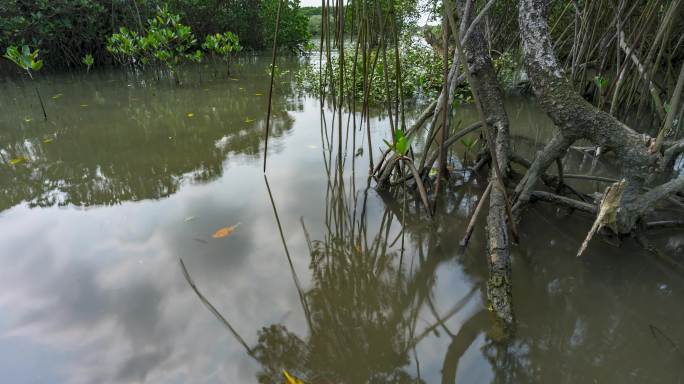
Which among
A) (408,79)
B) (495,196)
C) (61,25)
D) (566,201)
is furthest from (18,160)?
(61,25)

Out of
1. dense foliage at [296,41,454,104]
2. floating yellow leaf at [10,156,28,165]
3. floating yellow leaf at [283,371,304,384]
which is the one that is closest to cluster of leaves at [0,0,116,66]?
dense foliage at [296,41,454,104]

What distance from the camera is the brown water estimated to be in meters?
1.49

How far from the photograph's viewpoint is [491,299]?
167 centimetres

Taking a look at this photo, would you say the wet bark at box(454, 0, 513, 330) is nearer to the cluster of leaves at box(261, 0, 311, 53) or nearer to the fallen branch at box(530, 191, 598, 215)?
the fallen branch at box(530, 191, 598, 215)

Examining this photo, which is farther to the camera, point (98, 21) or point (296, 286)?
point (98, 21)

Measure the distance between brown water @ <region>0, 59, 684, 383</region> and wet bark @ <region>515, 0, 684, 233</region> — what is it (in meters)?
0.33

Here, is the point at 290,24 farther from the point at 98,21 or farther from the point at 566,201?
the point at 566,201

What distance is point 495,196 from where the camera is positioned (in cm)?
199

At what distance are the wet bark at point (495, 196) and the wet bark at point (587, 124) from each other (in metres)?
0.31

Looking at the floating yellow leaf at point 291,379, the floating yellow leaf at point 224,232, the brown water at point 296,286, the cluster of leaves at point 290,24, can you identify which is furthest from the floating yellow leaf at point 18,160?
the cluster of leaves at point 290,24

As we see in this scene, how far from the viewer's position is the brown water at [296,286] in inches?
58.8

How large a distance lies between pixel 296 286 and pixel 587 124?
5.52 ft

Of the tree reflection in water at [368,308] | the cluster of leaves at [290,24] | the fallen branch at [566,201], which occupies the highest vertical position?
the cluster of leaves at [290,24]

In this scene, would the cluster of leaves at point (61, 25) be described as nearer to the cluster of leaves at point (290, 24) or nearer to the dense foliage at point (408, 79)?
the cluster of leaves at point (290, 24)
